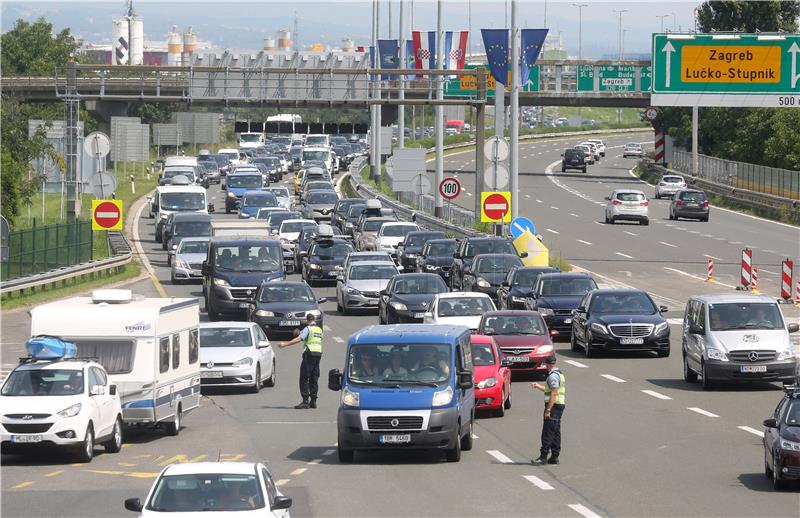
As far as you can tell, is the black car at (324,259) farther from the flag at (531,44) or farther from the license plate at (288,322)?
the license plate at (288,322)

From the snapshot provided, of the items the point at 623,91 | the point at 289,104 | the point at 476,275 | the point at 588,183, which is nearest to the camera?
the point at 476,275

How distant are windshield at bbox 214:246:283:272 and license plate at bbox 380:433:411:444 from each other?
22.5 meters

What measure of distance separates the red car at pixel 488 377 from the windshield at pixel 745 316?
5190mm

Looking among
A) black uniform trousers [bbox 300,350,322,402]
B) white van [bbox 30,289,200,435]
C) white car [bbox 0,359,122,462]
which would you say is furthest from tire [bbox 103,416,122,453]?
black uniform trousers [bbox 300,350,322,402]

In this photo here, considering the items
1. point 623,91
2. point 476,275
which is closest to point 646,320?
point 476,275

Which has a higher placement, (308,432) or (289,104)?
(289,104)

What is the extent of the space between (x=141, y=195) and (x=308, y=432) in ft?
220

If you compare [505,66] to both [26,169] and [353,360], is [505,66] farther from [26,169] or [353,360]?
[353,360]

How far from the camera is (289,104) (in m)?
66.4

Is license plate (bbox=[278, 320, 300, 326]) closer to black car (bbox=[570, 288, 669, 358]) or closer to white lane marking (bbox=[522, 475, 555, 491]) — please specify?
black car (bbox=[570, 288, 669, 358])

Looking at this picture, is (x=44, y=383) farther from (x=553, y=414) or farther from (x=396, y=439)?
(x=553, y=414)

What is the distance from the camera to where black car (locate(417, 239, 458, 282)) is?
50.2 m

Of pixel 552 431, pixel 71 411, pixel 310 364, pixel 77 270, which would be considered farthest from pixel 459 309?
pixel 77 270

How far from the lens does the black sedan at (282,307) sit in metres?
37.8
